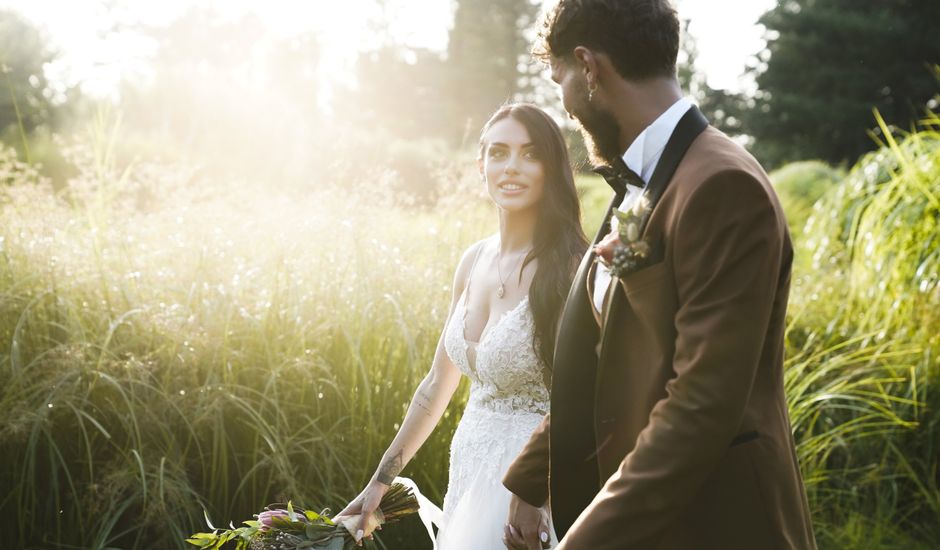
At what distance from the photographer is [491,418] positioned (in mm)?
3396

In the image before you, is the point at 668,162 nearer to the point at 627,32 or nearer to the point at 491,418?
the point at 627,32

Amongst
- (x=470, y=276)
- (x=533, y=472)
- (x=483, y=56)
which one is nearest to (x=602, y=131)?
(x=533, y=472)

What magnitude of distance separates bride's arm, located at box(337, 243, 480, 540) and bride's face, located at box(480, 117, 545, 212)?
1.15ft

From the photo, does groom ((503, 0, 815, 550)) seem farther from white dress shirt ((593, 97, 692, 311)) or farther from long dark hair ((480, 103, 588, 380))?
long dark hair ((480, 103, 588, 380))

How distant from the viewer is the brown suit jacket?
150 centimetres

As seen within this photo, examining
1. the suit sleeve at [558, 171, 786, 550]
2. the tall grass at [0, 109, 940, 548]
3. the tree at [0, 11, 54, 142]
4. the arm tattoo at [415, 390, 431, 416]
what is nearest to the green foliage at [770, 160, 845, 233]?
the tall grass at [0, 109, 940, 548]

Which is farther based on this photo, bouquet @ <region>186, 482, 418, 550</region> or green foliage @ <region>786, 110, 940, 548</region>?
green foliage @ <region>786, 110, 940, 548</region>

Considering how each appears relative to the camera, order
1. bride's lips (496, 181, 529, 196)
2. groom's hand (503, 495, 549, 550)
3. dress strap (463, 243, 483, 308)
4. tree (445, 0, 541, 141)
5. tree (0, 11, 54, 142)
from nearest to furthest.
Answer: groom's hand (503, 495, 549, 550) < bride's lips (496, 181, 529, 196) < dress strap (463, 243, 483, 308) < tree (0, 11, 54, 142) < tree (445, 0, 541, 141)

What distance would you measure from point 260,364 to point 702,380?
327 cm

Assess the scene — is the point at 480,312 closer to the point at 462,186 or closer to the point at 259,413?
the point at 259,413

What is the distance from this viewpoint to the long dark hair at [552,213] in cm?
332

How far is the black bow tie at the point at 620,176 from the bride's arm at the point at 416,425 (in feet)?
5.00

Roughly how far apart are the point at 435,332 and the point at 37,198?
245cm

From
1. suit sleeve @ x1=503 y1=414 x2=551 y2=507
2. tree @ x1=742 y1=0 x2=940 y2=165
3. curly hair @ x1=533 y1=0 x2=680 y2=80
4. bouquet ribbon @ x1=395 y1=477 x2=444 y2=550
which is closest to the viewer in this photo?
curly hair @ x1=533 y1=0 x2=680 y2=80
